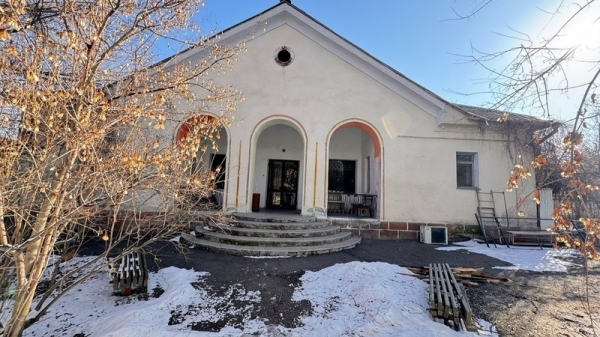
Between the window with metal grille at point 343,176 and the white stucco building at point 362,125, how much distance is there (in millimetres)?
2676

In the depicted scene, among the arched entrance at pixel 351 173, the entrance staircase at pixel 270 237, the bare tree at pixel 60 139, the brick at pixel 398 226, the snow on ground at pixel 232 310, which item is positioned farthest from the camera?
the arched entrance at pixel 351 173

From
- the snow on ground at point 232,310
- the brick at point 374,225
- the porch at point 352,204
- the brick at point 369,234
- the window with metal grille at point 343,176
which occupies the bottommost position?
the snow on ground at point 232,310

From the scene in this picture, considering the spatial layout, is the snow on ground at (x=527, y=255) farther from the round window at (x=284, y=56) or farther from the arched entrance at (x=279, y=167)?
the round window at (x=284, y=56)

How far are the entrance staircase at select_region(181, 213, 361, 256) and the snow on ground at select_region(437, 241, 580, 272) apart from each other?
3578 mm

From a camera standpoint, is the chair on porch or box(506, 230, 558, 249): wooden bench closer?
box(506, 230, 558, 249): wooden bench

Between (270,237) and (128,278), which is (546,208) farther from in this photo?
(128,278)

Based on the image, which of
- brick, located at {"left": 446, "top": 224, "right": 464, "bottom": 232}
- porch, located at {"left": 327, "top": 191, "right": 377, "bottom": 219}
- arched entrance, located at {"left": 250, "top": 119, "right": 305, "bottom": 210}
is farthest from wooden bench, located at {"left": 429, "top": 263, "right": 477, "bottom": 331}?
arched entrance, located at {"left": 250, "top": 119, "right": 305, "bottom": 210}

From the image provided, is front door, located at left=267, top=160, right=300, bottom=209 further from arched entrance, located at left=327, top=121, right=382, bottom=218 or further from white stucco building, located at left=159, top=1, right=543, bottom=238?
white stucco building, located at left=159, top=1, right=543, bottom=238

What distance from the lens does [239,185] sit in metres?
8.80

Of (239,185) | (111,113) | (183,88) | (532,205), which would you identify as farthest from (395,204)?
(111,113)

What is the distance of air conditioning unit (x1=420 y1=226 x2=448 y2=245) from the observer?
8.48 meters

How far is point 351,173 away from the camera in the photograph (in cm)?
1235

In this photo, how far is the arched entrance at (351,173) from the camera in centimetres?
1062

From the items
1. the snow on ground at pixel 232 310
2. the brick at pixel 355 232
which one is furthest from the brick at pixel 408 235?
the snow on ground at pixel 232 310
